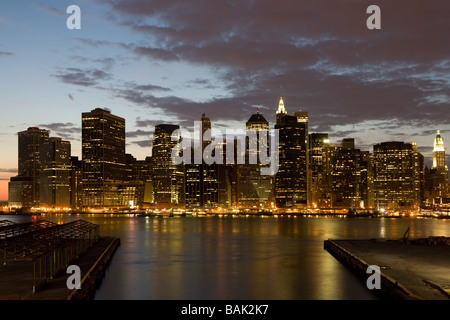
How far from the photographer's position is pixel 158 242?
111 m

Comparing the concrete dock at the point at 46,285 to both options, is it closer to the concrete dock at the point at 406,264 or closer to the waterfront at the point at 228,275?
the waterfront at the point at 228,275

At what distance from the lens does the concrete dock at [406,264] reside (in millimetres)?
39438

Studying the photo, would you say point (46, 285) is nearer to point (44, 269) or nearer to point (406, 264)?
point (44, 269)

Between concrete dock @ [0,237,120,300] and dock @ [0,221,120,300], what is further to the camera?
dock @ [0,221,120,300]

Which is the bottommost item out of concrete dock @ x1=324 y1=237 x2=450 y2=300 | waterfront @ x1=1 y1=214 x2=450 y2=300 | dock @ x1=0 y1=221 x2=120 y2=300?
waterfront @ x1=1 y1=214 x2=450 y2=300

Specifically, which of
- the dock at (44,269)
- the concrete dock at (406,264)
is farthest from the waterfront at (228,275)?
the dock at (44,269)

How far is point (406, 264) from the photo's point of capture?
54.5 m

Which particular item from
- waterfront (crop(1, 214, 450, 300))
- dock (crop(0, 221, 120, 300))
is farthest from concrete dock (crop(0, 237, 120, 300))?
waterfront (crop(1, 214, 450, 300))

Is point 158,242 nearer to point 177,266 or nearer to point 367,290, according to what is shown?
point 177,266

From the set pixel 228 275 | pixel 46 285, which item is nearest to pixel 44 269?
pixel 46 285

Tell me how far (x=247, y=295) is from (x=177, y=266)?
76.6 ft

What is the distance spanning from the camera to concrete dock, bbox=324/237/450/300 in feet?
129

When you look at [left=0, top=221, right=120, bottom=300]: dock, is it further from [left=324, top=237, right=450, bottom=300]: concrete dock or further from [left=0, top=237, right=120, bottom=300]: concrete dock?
[left=324, top=237, right=450, bottom=300]: concrete dock
